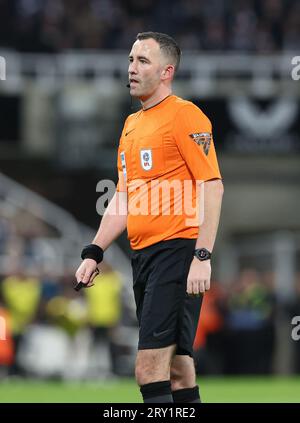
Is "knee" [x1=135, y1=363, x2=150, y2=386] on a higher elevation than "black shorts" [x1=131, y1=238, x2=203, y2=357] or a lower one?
lower

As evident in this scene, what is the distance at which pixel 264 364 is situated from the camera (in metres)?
18.1

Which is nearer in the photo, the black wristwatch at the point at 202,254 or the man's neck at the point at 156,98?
the black wristwatch at the point at 202,254

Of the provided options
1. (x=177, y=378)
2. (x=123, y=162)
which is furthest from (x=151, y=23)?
(x=177, y=378)

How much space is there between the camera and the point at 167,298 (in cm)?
605

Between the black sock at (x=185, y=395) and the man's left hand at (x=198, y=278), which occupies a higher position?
the man's left hand at (x=198, y=278)

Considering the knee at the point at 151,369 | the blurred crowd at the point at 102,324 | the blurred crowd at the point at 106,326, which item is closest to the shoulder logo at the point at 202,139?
the knee at the point at 151,369

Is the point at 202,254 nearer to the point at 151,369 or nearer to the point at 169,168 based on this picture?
the point at 169,168

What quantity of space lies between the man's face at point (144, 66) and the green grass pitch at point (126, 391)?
572cm

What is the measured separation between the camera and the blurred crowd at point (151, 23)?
22.5 m

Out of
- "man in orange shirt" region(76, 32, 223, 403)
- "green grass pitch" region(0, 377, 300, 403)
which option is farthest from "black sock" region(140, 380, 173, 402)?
"green grass pitch" region(0, 377, 300, 403)

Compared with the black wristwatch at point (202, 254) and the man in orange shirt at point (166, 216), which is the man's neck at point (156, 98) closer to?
the man in orange shirt at point (166, 216)

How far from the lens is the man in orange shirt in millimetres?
6016

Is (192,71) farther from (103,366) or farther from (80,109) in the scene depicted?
(103,366)

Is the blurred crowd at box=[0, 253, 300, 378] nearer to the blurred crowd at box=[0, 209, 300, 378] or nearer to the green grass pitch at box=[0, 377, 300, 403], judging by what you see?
the blurred crowd at box=[0, 209, 300, 378]
